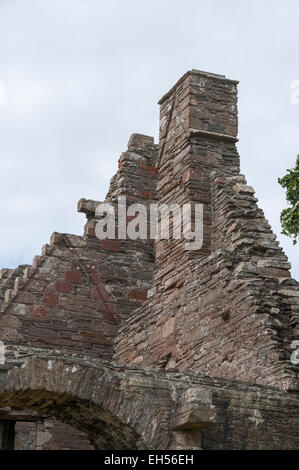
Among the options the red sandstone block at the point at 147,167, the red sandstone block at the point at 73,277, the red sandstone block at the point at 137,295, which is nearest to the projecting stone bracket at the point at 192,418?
the red sandstone block at the point at 73,277

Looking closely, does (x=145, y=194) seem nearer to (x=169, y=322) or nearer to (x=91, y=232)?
(x=91, y=232)

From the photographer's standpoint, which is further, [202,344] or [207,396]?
[202,344]

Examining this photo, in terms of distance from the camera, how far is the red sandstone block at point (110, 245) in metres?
16.0

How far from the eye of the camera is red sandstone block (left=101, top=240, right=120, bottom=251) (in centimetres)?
1599

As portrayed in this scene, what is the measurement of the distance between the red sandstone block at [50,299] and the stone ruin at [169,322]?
2 centimetres

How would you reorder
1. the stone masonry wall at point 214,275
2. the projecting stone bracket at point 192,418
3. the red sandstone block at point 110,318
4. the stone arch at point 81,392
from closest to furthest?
the stone arch at point 81,392 < the projecting stone bracket at point 192,418 < the stone masonry wall at point 214,275 < the red sandstone block at point 110,318

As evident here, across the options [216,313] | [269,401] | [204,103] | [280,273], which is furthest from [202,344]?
[204,103]

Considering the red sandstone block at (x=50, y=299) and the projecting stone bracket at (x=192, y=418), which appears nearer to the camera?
the projecting stone bracket at (x=192, y=418)

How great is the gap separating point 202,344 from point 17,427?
13.7 feet

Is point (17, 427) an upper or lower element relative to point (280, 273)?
lower

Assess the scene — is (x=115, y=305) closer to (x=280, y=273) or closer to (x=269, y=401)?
(x=280, y=273)

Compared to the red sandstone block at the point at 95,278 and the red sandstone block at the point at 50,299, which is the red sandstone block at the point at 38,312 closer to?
the red sandstone block at the point at 50,299
